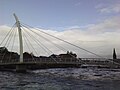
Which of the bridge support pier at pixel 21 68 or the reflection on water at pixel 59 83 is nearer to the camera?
the reflection on water at pixel 59 83

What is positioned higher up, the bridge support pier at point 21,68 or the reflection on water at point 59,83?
the bridge support pier at point 21,68

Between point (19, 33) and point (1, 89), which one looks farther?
point (19, 33)

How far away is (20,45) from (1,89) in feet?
186

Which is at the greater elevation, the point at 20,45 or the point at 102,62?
the point at 20,45

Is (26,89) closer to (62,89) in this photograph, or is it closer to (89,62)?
(62,89)

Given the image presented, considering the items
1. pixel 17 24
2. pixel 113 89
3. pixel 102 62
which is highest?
pixel 17 24

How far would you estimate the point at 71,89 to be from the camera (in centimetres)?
3956

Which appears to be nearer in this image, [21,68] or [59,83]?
[59,83]

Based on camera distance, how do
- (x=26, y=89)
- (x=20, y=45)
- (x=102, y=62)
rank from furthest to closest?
(x=20, y=45) → (x=102, y=62) → (x=26, y=89)

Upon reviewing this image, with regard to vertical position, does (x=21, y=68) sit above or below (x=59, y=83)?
above

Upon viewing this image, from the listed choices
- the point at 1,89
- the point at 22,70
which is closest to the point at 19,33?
the point at 22,70

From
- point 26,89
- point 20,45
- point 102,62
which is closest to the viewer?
point 26,89

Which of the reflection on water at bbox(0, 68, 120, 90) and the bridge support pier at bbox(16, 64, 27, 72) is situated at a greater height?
the bridge support pier at bbox(16, 64, 27, 72)

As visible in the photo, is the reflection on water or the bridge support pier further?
the bridge support pier
